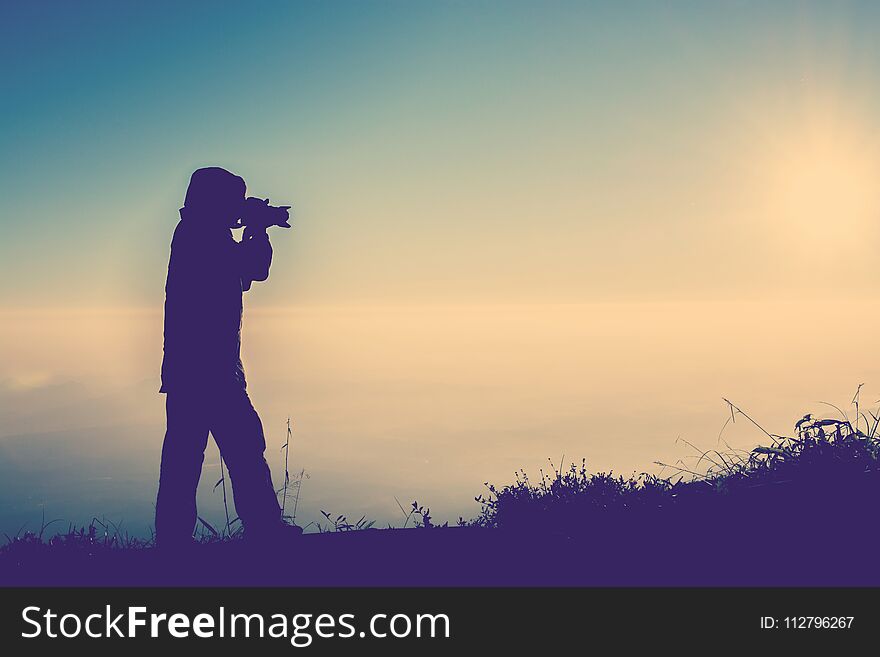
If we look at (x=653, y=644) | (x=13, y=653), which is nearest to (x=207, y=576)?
(x=13, y=653)

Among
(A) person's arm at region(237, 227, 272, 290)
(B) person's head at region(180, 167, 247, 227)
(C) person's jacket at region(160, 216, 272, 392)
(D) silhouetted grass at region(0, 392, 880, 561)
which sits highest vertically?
(B) person's head at region(180, 167, 247, 227)

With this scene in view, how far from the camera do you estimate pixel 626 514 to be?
19.7 feet

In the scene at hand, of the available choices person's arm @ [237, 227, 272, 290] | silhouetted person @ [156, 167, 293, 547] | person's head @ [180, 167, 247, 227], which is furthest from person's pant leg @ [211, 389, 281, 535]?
person's head @ [180, 167, 247, 227]

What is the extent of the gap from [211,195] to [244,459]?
247 cm

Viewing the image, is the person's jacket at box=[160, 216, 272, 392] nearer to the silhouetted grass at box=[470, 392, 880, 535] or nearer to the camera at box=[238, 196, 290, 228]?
the camera at box=[238, 196, 290, 228]

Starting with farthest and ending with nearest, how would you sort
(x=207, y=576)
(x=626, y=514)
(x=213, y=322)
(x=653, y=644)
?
(x=213, y=322), (x=626, y=514), (x=207, y=576), (x=653, y=644)

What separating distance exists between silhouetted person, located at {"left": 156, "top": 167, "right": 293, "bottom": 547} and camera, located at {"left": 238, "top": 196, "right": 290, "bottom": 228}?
0.21 metres

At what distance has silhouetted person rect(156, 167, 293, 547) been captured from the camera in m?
6.53

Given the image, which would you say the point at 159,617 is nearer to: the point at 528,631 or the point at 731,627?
the point at 528,631

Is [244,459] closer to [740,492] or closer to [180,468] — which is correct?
[180,468]

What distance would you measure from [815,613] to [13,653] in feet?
15.0

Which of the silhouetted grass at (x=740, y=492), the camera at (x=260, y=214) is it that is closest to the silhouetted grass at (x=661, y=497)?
the silhouetted grass at (x=740, y=492)

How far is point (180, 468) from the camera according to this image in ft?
21.4

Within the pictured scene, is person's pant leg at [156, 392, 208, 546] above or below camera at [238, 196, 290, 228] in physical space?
below
